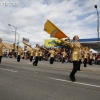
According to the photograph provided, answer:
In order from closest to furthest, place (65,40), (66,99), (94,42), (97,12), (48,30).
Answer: (66,99) < (65,40) < (48,30) < (97,12) < (94,42)

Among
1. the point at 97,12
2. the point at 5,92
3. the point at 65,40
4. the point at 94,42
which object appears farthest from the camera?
the point at 94,42

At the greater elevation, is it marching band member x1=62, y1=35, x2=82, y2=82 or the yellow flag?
the yellow flag

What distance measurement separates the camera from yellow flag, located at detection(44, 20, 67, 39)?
8.33m

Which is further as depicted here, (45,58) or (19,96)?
(45,58)

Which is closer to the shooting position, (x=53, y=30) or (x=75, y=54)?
(x=75, y=54)

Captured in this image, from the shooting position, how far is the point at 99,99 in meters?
5.26

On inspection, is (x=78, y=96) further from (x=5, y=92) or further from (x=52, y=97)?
(x=5, y=92)

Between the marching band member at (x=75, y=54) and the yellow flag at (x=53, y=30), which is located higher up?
the yellow flag at (x=53, y=30)

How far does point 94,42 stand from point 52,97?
32.9 m

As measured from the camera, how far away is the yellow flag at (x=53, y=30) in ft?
27.3

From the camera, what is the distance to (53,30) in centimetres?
881

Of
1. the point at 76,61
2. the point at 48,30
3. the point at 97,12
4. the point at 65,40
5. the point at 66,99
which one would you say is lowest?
the point at 66,99

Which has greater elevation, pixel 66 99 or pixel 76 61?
pixel 76 61

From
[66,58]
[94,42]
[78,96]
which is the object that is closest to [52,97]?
[78,96]
